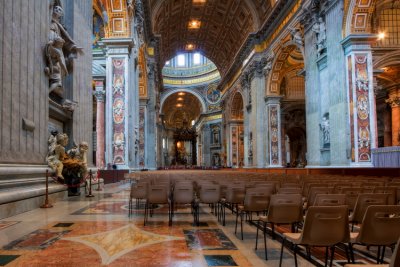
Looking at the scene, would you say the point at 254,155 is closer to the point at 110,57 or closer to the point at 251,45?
the point at 251,45

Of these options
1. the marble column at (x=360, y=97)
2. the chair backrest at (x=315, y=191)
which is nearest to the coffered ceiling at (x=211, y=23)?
the marble column at (x=360, y=97)

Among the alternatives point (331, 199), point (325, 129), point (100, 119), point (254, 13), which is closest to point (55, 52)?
point (331, 199)

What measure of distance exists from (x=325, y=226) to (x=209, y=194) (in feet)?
11.2

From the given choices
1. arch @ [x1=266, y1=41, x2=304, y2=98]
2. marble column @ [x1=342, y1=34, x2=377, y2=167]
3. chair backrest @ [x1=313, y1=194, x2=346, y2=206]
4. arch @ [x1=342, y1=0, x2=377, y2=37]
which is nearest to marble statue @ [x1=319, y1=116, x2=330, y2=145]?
marble column @ [x1=342, y1=34, x2=377, y2=167]

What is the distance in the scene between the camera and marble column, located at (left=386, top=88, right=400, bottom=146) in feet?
74.9

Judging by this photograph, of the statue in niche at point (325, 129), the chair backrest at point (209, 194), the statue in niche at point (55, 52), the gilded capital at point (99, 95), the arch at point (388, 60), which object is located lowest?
the chair backrest at point (209, 194)

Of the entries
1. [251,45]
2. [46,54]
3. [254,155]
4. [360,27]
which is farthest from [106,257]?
[251,45]

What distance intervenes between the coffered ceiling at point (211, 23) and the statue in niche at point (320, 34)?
10.4m

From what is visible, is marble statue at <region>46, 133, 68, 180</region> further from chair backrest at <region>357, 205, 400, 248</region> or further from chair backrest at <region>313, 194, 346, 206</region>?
chair backrest at <region>357, 205, 400, 248</region>

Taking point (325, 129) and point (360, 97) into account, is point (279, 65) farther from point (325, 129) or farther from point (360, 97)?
point (360, 97)

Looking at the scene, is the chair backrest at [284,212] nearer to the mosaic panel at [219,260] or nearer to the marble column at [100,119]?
the mosaic panel at [219,260]

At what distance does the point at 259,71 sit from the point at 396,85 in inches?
387

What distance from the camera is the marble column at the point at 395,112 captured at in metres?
22.8

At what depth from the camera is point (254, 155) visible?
2900cm
